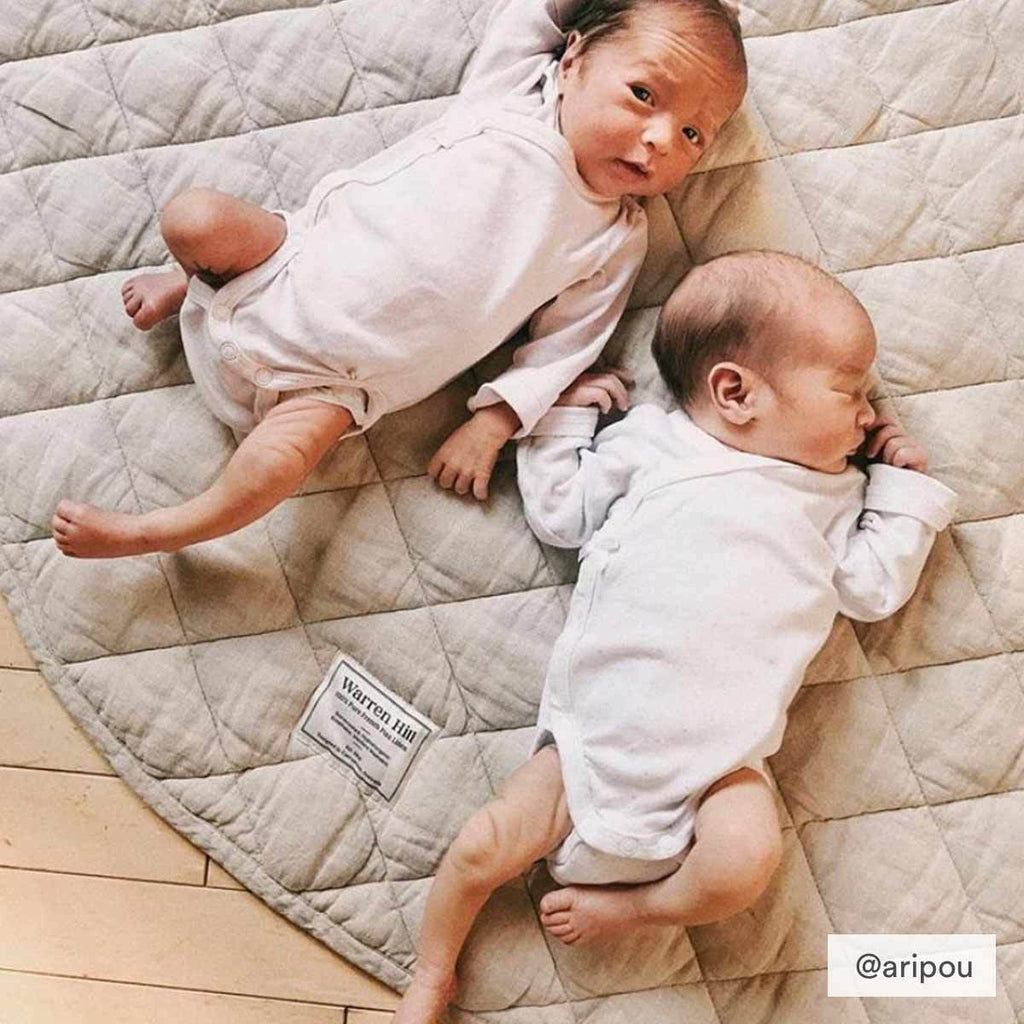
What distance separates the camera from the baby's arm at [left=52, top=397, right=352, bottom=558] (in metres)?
1.05

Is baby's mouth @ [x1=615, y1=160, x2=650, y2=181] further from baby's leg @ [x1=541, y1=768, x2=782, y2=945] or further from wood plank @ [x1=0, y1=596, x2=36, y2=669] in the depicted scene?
wood plank @ [x1=0, y1=596, x2=36, y2=669]

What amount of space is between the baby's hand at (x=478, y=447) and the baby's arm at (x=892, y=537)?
0.31 m

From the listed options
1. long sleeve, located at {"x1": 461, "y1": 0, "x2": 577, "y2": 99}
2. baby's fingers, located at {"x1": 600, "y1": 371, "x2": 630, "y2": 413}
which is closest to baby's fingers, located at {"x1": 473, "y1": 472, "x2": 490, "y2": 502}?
baby's fingers, located at {"x1": 600, "y1": 371, "x2": 630, "y2": 413}

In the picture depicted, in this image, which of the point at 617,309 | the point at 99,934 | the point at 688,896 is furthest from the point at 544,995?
the point at 617,309

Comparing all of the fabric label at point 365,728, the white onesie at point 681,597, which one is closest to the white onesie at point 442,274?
the white onesie at point 681,597

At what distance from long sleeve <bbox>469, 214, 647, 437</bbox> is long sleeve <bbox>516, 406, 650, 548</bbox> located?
0.07ft

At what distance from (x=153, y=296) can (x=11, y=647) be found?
34 cm

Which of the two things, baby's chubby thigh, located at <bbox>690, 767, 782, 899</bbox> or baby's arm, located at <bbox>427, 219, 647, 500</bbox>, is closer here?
baby's chubby thigh, located at <bbox>690, 767, 782, 899</bbox>

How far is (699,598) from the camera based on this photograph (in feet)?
3.31

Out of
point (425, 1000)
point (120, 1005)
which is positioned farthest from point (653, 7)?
point (120, 1005)

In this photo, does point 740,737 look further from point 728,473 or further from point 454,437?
point 454,437

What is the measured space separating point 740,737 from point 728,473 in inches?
8.6

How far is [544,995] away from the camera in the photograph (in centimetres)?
107

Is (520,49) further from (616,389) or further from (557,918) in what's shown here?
(557,918)
